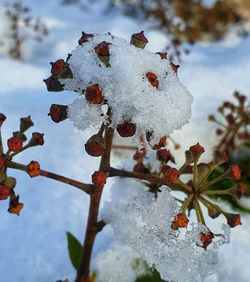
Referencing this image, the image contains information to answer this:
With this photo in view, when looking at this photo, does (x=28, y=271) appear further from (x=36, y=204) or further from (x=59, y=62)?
(x=59, y=62)

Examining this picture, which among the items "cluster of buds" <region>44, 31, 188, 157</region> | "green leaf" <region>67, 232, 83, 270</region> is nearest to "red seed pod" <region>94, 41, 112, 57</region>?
"cluster of buds" <region>44, 31, 188, 157</region>

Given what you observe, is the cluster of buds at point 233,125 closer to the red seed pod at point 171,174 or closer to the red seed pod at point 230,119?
the red seed pod at point 230,119

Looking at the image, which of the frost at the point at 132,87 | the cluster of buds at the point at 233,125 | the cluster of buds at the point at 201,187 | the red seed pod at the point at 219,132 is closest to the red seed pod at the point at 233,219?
the cluster of buds at the point at 201,187

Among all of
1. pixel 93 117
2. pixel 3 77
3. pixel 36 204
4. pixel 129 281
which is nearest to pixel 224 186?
pixel 129 281

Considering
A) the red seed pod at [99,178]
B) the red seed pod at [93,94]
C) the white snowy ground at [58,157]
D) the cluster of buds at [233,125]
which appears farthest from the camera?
the cluster of buds at [233,125]

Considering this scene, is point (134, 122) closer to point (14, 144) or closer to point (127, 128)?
point (127, 128)

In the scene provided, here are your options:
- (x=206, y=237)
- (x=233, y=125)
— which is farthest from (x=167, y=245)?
(x=233, y=125)
